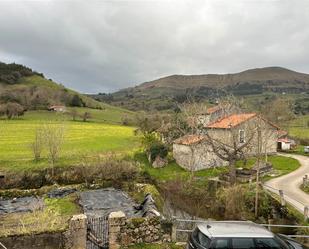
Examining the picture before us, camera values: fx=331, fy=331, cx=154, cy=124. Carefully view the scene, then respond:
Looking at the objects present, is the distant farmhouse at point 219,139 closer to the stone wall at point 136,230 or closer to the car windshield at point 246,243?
the stone wall at point 136,230

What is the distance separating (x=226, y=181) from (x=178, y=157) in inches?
402

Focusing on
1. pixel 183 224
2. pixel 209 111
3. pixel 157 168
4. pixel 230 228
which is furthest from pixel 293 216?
pixel 209 111

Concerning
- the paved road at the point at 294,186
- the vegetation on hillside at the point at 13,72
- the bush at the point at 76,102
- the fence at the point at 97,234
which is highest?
the vegetation on hillside at the point at 13,72

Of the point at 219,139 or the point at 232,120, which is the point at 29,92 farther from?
the point at 219,139

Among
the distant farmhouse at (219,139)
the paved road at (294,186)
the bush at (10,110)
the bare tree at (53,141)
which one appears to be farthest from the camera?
the bush at (10,110)

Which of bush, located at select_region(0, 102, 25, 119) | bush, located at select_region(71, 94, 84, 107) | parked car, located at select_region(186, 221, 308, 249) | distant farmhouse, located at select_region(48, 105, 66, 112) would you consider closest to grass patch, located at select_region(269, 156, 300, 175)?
parked car, located at select_region(186, 221, 308, 249)

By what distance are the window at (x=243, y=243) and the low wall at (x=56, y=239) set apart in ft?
17.9

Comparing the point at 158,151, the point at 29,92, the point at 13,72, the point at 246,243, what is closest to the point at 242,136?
the point at 158,151

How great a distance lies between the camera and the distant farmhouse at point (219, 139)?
38.5 metres

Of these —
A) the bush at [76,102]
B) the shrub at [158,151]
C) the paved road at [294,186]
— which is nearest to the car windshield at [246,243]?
the paved road at [294,186]

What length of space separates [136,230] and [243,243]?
459 centimetres

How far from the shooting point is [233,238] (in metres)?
10.2

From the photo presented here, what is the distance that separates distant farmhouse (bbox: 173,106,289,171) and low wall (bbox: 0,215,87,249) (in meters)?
22.9

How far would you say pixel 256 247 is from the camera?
403 inches
